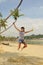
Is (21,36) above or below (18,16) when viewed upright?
below

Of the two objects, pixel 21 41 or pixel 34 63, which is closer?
pixel 34 63

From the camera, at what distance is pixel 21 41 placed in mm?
15430

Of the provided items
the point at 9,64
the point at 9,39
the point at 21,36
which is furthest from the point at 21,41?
the point at 9,39

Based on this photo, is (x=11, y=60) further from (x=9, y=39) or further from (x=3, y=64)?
(x=9, y=39)

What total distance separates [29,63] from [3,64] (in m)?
1.47

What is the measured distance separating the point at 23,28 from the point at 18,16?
1305mm

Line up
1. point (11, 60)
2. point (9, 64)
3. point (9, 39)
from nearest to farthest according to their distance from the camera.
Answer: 1. point (9, 64)
2. point (11, 60)
3. point (9, 39)

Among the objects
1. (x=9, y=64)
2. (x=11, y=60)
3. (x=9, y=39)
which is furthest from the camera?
(x=9, y=39)

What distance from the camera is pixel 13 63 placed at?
1334 centimetres

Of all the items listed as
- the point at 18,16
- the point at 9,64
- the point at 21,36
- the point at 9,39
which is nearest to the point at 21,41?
the point at 21,36

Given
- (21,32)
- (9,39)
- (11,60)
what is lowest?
(9,39)

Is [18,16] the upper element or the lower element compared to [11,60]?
upper

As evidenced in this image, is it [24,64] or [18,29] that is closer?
[24,64]

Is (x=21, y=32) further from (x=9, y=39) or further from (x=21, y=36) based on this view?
(x=9, y=39)
